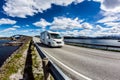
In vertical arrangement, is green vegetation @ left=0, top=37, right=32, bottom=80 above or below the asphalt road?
below

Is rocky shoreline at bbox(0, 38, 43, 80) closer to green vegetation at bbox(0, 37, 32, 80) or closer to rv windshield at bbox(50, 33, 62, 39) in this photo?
green vegetation at bbox(0, 37, 32, 80)

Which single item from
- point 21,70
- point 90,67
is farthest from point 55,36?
point 90,67

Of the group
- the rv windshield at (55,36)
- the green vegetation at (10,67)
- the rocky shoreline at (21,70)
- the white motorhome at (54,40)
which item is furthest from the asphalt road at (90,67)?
the rv windshield at (55,36)

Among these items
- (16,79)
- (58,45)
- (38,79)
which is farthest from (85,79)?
(58,45)

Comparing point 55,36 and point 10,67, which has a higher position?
point 55,36

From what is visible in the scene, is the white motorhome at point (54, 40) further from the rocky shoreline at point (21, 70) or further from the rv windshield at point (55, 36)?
the rocky shoreline at point (21, 70)

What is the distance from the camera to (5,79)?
25.8ft

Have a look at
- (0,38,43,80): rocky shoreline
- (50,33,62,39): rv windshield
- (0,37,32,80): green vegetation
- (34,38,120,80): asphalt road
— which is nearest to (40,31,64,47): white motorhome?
(50,33,62,39): rv windshield

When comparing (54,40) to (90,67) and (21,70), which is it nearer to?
(21,70)

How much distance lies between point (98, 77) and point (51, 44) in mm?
15632

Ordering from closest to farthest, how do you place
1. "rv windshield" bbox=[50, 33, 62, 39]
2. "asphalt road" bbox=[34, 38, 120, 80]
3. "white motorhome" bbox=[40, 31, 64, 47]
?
1. "asphalt road" bbox=[34, 38, 120, 80]
2. "white motorhome" bbox=[40, 31, 64, 47]
3. "rv windshield" bbox=[50, 33, 62, 39]

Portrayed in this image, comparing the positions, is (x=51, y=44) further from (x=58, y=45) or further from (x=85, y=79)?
(x=85, y=79)

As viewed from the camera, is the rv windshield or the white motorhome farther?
the rv windshield

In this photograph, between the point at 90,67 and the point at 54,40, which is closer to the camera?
the point at 90,67
